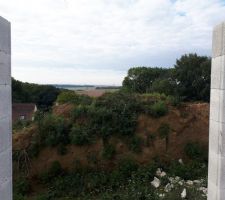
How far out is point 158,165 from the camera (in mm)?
13109

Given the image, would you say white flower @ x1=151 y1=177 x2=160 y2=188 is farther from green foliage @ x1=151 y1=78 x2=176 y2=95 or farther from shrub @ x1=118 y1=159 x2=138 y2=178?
green foliage @ x1=151 y1=78 x2=176 y2=95

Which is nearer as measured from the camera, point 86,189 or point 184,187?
point 184,187

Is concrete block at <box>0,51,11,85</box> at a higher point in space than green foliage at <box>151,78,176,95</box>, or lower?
higher

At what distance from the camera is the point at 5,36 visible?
354cm

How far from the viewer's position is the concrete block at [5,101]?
3436 mm

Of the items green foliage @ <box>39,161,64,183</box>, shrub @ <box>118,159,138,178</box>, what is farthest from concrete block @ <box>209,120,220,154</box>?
green foliage @ <box>39,161,64,183</box>

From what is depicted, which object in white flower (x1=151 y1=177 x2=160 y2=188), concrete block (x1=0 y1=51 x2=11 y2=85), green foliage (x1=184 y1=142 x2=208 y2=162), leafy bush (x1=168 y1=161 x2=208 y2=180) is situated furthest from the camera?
green foliage (x1=184 y1=142 x2=208 y2=162)

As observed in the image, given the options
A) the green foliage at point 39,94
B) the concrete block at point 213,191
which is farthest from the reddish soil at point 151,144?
the green foliage at point 39,94

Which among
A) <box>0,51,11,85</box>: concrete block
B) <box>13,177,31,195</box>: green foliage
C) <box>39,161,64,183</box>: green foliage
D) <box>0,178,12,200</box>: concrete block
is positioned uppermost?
<box>0,51,11,85</box>: concrete block

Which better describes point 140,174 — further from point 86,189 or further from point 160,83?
point 160,83

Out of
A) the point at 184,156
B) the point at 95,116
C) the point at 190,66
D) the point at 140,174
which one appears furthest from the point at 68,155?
the point at 190,66

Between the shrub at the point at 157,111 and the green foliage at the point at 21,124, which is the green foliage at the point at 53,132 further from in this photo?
the shrub at the point at 157,111

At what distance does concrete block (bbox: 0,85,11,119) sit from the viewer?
344 cm

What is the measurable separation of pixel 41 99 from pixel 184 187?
84.2 ft
